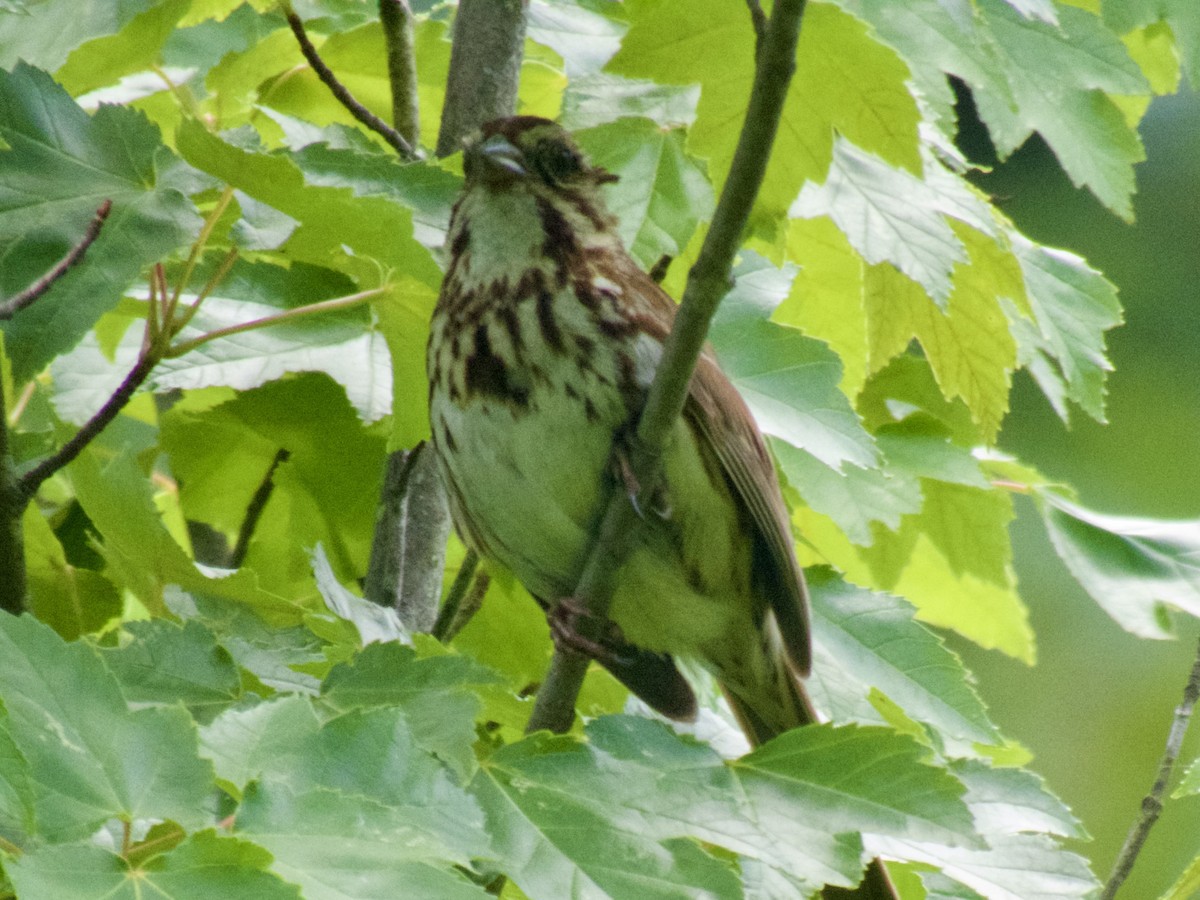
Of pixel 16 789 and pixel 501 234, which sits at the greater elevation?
pixel 501 234

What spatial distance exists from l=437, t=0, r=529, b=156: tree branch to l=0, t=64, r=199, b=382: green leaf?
2.30 ft

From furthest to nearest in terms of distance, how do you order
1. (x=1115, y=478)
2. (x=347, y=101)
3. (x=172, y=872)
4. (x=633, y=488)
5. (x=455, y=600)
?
(x=1115, y=478) → (x=455, y=600) → (x=347, y=101) → (x=633, y=488) → (x=172, y=872)

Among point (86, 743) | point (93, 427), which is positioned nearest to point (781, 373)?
point (93, 427)

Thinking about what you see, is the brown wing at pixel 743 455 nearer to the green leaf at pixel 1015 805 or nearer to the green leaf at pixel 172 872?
the green leaf at pixel 1015 805

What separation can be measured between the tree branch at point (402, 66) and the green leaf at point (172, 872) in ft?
5.07

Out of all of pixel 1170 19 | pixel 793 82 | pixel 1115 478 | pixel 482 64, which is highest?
pixel 1170 19

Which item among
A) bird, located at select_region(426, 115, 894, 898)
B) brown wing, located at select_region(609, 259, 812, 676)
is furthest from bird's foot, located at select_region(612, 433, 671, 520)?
brown wing, located at select_region(609, 259, 812, 676)

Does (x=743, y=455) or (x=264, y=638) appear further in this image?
(x=743, y=455)

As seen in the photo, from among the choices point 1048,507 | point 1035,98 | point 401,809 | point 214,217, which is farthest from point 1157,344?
point 401,809

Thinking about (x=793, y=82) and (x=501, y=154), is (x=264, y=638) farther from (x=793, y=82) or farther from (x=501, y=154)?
(x=793, y=82)

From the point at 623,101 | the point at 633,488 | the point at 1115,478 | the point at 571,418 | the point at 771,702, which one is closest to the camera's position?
the point at 633,488

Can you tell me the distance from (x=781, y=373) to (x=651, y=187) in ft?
1.05

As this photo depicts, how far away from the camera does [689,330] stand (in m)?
1.61

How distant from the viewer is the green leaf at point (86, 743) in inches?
49.0
